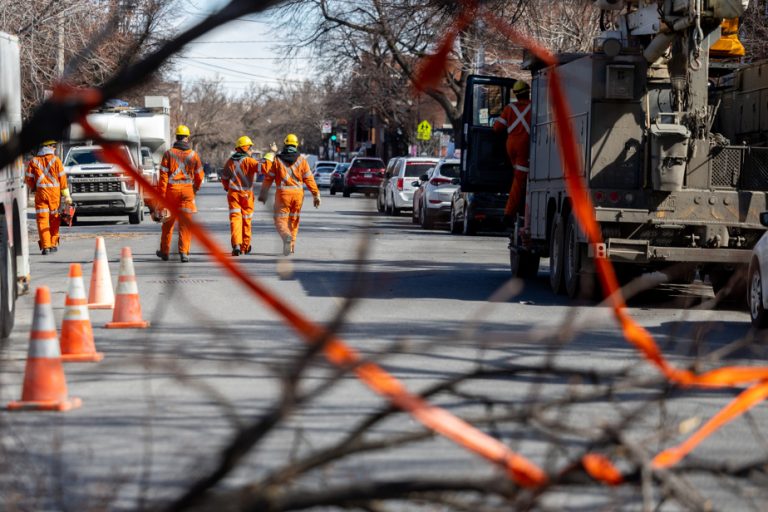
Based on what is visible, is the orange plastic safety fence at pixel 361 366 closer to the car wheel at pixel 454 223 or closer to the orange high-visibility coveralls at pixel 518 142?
A: the orange high-visibility coveralls at pixel 518 142

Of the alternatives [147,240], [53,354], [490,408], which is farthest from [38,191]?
[490,408]

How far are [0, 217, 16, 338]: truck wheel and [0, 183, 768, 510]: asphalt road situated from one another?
0.75 feet

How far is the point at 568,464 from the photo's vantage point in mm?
2793

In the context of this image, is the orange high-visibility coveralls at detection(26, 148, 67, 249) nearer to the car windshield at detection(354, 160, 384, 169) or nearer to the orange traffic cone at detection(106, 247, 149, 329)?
the orange traffic cone at detection(106, 247, 149, 329)

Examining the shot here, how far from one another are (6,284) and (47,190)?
11.4 metres

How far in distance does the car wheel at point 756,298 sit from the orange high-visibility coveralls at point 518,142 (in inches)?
209

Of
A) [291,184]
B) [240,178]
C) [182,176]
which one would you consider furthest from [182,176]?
[291,184]

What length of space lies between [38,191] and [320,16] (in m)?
16.8

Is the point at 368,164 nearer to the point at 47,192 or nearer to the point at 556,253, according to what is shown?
the point at 47,192

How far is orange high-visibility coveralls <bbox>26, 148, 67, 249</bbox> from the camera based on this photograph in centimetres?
2128

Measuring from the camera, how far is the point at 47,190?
21.6 metres

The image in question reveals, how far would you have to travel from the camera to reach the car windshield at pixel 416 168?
38.2m

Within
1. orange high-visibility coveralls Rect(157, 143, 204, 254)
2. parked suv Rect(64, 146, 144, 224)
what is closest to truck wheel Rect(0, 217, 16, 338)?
orange high-visibility coveralls Rect(157, 143, 204, 254)

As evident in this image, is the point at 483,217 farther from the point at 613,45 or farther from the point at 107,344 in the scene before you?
the point at 107,344
